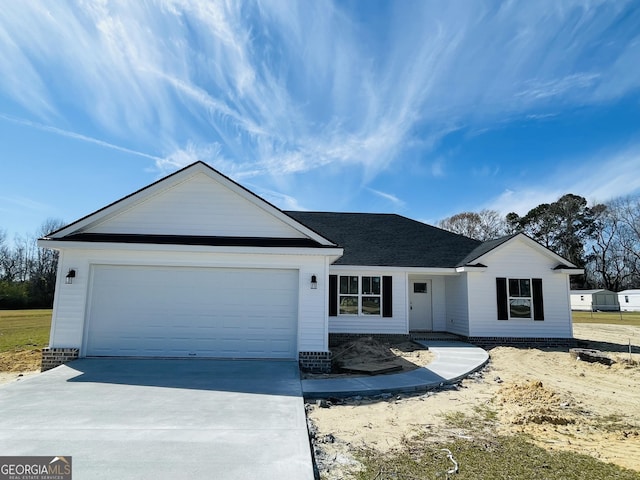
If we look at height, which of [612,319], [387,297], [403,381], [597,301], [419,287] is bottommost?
[612,319]

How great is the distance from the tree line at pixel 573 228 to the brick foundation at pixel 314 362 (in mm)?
42326

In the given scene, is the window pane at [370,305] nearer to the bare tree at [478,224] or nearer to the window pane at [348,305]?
the window pane at [348,305]

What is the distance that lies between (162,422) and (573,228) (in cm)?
5795

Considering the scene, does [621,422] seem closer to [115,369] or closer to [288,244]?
[288,244]

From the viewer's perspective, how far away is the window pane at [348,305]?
45.9ft

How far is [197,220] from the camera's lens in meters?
9.70

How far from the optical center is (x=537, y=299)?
14188 millimetres

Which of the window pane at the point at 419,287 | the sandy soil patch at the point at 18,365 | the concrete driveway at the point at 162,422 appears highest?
the window pane at the point at 419,287

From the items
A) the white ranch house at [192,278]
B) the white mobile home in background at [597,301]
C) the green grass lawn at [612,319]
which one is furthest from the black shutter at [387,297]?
the white mobile home in background at [597,301]

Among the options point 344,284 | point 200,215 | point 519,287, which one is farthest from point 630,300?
point 200,215

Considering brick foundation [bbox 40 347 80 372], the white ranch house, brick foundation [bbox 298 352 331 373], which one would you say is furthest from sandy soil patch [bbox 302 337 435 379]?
brick foundation [bbox 40 347 80 372]

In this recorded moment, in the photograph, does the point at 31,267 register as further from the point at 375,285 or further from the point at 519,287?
the point at 519,287

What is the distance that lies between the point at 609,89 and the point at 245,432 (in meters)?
15.1

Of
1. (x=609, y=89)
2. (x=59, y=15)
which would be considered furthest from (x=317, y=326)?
(x=609, y=89)
